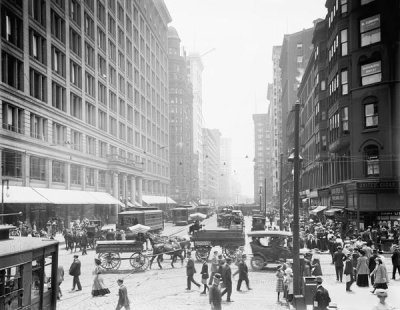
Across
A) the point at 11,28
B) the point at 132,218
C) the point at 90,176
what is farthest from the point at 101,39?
the point at 132,218

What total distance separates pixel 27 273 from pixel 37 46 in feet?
129

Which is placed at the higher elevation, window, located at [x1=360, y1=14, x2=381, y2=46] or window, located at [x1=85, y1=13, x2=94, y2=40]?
window, located at [x1=85, y1=13, x2=94, y2=40]

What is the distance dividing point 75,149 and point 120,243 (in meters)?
32.1

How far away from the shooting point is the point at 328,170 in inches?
1984

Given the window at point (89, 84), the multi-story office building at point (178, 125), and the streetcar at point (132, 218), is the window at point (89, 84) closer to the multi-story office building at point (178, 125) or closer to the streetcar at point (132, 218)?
the streetcar at point (132, 218)

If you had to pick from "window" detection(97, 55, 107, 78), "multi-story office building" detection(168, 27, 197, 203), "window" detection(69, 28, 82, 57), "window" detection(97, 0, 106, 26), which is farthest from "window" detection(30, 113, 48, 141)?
"multi-story office building" detection(168, 27, 197, 203)

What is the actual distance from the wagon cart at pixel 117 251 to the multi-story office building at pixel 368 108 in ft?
63.4

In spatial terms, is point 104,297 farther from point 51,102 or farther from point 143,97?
point 143,97

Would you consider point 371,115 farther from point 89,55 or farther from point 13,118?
point 89,55

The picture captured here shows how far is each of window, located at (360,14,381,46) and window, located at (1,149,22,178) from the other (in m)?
29.6

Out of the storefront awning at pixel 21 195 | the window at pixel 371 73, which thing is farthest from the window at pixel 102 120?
the window at pixel 371 73

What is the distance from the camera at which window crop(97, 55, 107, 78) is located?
64.9 meters

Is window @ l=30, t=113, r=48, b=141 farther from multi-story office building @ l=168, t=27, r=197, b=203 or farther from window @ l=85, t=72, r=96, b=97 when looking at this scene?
multi-story office building @ l=168, t=27, r=197, b=203

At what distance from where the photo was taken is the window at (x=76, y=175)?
53.9 meters
